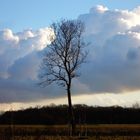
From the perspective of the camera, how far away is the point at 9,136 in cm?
1775

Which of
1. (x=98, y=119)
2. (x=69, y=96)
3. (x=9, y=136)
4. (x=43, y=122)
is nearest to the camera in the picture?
(x=9, y=136)

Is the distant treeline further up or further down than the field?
further up

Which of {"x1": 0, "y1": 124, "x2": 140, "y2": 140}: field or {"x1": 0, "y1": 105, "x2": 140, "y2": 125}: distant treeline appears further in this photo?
{"x1": 0, "y1": 105, "x2": 140, "y2": 125}: distant treeline

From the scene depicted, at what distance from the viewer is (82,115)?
309 ft

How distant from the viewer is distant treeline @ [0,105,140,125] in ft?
295

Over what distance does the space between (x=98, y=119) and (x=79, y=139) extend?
60810mm

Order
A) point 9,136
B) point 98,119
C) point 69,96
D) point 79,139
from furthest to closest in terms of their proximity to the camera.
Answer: point 98,119
point 69,96
point 79,139
point 9,136

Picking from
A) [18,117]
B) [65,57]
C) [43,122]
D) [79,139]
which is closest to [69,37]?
[65,57]

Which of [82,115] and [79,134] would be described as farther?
[82,115]

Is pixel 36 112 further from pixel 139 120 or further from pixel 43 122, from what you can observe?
pixel 139 120

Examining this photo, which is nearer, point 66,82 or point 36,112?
point 66,82

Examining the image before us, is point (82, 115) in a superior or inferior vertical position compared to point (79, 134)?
superior

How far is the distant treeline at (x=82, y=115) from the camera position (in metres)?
90.0

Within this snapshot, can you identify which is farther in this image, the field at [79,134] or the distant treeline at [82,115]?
the distant treeline at [82,115]
